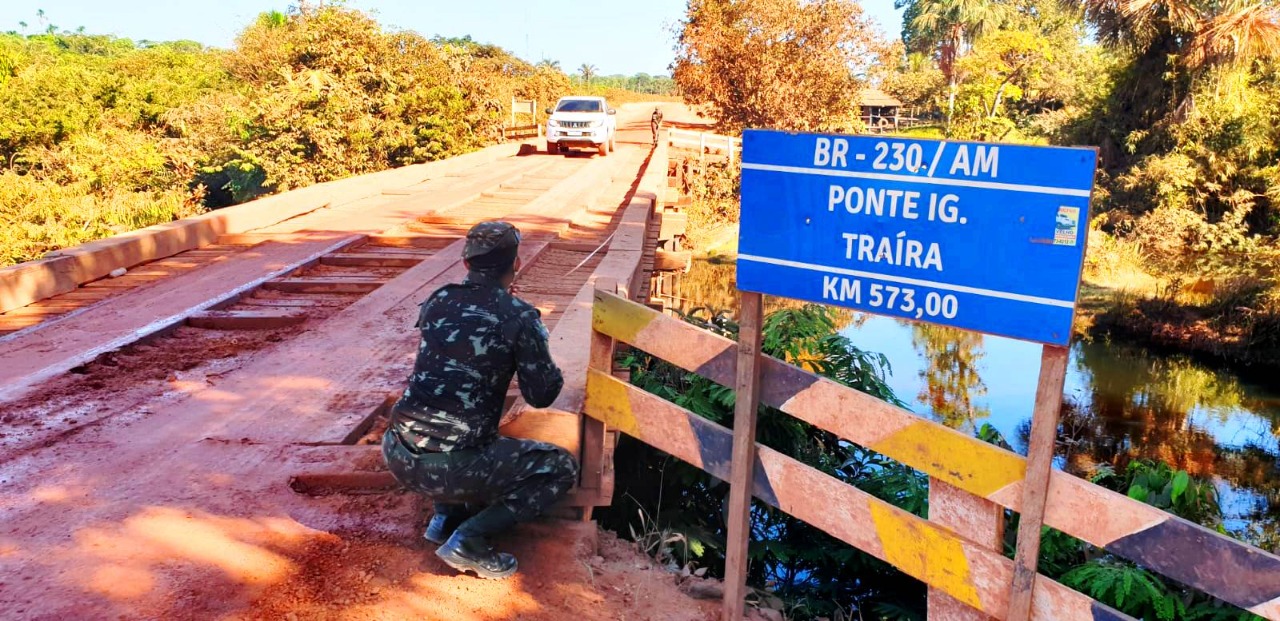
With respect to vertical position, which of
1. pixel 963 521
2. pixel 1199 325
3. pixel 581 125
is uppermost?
pixel 581 125

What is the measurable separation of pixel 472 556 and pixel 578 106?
75.6ft

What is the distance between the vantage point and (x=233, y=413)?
509 centimetres

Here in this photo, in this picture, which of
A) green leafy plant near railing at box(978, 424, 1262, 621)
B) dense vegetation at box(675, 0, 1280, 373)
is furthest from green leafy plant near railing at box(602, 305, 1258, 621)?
dense vegetation at box(675, 0, 1280, 373)

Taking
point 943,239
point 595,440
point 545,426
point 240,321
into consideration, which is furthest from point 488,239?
point 240,321

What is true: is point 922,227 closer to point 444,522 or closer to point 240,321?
point 444,522

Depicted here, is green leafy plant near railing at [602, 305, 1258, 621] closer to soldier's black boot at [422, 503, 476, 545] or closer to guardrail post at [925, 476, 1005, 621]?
soldier's black boot at [422, 503, 476, 545]

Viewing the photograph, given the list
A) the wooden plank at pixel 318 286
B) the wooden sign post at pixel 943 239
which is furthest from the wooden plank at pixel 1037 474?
the wooden plank at pixel 318 286

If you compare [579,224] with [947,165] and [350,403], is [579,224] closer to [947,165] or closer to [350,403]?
[350,403]

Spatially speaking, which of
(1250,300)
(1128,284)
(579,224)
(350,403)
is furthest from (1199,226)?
(350,403)

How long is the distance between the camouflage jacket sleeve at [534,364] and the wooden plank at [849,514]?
0.43 meters

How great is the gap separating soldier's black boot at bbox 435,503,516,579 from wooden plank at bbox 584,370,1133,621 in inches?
26.1

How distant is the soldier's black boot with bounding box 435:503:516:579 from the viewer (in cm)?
361

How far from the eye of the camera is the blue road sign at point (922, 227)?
8.86 feet

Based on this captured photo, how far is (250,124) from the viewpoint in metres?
22.2
